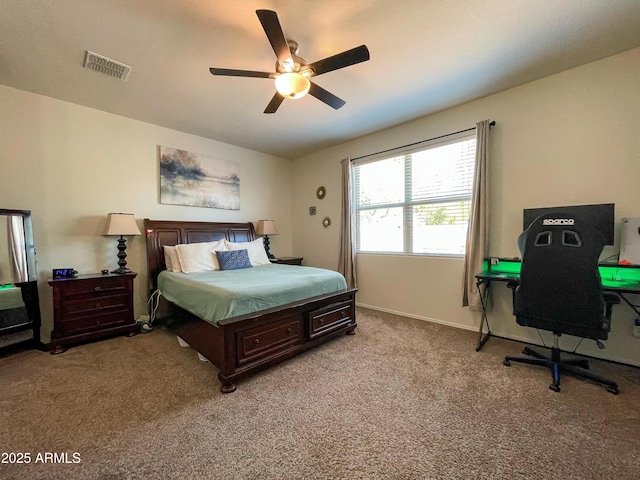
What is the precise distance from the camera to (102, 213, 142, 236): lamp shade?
3016mm

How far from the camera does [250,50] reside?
218 cm

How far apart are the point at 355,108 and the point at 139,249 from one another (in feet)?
11.3

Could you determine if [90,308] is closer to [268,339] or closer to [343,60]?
[268,339]

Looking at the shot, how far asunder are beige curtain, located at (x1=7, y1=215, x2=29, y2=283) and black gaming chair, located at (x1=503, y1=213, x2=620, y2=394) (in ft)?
15.1

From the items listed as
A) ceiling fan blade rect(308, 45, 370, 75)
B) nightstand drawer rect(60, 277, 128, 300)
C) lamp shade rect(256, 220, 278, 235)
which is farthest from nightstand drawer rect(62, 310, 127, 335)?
ceiling fan blade rect(308, 45, 370, 75)

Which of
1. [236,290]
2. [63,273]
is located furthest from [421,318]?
[63,273]

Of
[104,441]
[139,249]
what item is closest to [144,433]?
[104,441]

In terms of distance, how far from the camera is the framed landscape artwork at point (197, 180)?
3762 mm

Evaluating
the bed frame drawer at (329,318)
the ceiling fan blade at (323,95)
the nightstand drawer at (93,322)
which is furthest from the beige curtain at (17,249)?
the ceiling fan blade at (323,95)

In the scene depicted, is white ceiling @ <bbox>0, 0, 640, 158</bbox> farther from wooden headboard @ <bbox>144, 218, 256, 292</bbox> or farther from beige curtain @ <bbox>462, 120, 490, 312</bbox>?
wooden headboard @ <bbox>144, 218, 256, 292</bbox>

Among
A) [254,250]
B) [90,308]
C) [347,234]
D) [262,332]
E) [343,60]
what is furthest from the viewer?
[347,234]

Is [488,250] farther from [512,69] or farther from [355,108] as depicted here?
[355,108]

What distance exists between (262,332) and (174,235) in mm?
2353

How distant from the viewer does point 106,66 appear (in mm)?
2354
